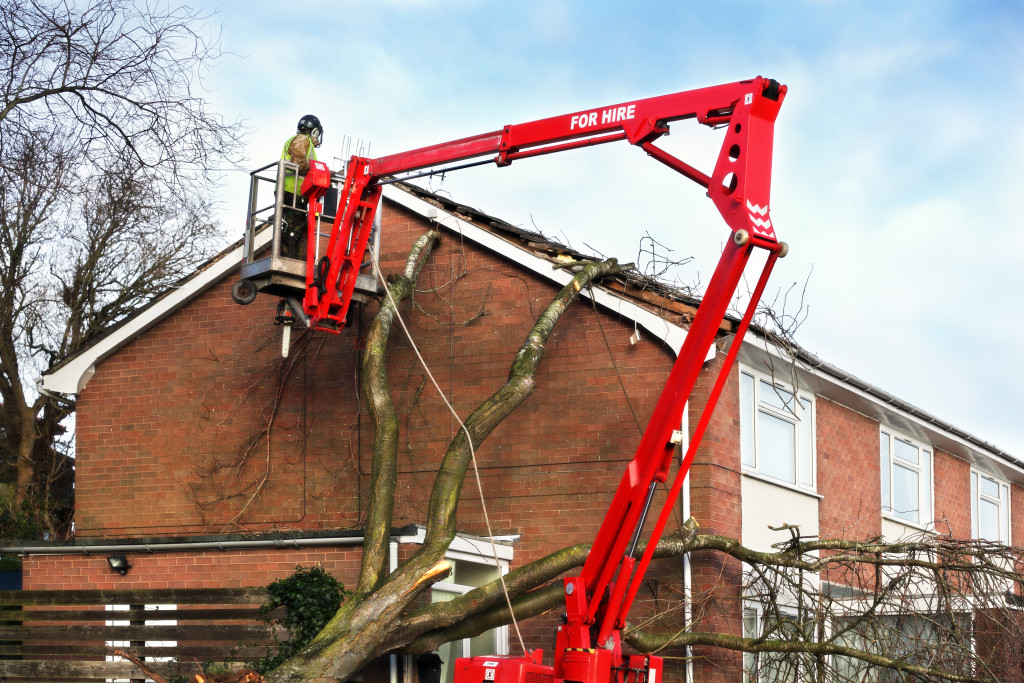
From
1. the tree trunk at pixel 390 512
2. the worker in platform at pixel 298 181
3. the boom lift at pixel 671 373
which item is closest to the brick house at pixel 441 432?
the tree trunk at pixel 390 512

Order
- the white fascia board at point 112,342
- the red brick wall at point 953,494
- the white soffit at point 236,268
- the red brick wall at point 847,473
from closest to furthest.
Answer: the white soffit at point 236,268 < the red brick wall at point 847,473 < the white fascia board at point 112,342 < the red brick wall at point 953,494

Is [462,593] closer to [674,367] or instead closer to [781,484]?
[781,484]

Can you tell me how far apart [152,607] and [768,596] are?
7.58m

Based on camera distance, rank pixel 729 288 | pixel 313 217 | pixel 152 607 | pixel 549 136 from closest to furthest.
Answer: pixel 729 288 < pixel 549 136 < pixel 313 217 < pixel 152 607

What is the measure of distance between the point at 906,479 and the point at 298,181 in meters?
11.0

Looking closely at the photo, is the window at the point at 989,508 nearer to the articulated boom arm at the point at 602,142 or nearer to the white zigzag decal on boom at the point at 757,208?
the articulated boom arm at the point at 602,142

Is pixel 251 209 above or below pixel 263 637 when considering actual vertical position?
above

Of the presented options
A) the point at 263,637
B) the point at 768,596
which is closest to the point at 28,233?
the point at 263,637

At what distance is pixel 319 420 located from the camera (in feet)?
54.0

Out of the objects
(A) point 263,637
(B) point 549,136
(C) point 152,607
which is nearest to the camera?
(B) point 549,136

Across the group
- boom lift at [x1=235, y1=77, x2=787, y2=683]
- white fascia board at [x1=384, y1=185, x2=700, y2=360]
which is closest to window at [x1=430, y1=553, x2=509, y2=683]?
white fascia board at [x1=384, y1=185, x2=700, y2=360]

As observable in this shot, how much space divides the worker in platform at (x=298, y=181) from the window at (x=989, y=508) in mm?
13751

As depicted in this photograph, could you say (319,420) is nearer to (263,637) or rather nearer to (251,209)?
(251,209)

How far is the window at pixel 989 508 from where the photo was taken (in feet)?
72.6
